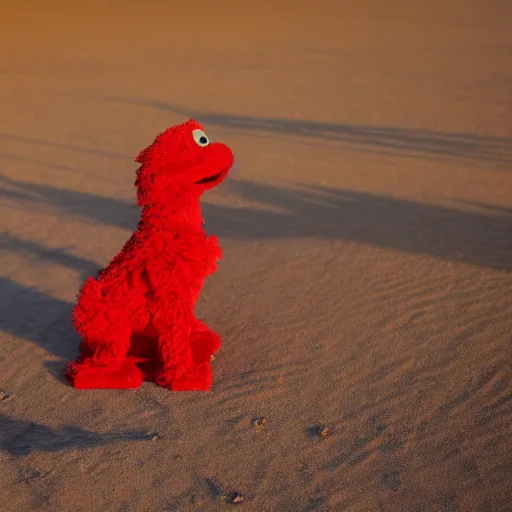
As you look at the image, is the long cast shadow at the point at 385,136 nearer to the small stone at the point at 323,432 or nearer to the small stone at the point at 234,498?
the small stone at the point at 323,432

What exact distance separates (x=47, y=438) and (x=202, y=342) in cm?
124

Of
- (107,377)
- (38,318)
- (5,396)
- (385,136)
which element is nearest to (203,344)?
(107,377)

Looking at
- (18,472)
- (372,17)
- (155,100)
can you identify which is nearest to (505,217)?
(18,472)

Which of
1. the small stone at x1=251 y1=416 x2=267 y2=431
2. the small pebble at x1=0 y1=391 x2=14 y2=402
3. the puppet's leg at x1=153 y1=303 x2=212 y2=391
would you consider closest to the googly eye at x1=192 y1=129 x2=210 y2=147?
the puppet's leg at x1=153 y1=303 x2=212 y2=391

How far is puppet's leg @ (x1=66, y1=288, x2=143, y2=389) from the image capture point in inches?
186

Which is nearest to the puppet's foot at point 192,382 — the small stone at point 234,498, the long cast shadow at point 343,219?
the small stone at point 234,498

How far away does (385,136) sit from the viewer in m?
11.0

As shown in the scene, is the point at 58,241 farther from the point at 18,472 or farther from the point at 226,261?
the point at 18,472

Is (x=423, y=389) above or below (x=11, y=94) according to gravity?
below

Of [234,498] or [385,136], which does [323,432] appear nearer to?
[234,498]

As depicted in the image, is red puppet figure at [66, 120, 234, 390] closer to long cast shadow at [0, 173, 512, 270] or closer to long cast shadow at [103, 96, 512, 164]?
long cast shadow at [0, 173, 512, 270]

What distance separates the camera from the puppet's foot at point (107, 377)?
194 inches

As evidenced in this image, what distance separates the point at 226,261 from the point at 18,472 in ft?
10.5

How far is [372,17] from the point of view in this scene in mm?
22969
